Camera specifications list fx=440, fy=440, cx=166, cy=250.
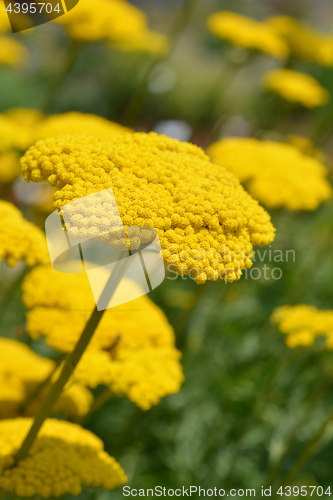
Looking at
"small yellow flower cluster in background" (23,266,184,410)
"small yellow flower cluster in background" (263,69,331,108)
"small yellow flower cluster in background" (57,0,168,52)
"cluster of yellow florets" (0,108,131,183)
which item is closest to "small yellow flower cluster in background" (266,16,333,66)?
"small yellow flower cluster in background" (263,69,331,108)

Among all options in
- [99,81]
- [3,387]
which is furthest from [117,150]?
[99,81]

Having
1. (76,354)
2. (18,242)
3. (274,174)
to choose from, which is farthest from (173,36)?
(76,354)

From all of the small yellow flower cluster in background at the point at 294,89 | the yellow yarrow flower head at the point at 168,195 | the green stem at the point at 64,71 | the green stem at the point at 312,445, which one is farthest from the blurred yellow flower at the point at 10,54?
the green stem at the point at 312,445

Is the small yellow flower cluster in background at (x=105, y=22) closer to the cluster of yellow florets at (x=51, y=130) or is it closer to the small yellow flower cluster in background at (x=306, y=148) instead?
the cluster of yellow florets at (x=51, y=130)

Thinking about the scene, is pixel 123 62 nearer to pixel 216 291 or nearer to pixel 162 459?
pixel 216 291

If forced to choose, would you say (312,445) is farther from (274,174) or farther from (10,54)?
(10,54)

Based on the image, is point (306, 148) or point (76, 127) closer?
point (76, 127)
